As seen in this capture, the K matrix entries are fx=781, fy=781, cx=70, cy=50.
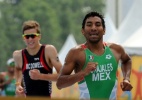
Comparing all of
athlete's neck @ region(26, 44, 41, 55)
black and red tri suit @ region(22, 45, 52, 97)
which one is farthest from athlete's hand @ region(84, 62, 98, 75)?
athlete's neck @ region(26, 44, 41, 55)

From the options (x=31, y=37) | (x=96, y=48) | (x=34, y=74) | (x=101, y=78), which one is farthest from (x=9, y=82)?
(x=101, y=78)

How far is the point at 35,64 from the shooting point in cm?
1024

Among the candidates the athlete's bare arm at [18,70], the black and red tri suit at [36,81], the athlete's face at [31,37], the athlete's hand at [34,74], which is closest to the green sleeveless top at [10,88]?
the athlete's bare arm at [18,70]

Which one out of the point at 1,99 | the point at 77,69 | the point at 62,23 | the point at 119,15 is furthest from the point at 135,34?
Answer: the point at 62,23

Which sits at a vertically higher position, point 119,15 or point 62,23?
point 119,15

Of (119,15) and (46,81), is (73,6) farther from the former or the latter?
(46,81)

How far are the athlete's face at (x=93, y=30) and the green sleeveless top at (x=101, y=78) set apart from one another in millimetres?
149

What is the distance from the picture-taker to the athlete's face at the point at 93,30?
8469 mm

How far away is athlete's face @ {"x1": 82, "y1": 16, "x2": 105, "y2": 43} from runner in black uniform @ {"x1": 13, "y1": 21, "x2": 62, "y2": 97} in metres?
1.64

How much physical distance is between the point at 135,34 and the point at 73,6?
77.9 m

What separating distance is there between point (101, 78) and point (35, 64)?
1.92 meters

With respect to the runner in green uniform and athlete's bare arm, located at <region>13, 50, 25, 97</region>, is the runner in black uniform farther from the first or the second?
the runner in green uniform

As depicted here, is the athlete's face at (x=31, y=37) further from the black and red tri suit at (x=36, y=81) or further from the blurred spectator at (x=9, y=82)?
the blurred spectator at (x=9, y=82)

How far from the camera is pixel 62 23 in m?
90.4
